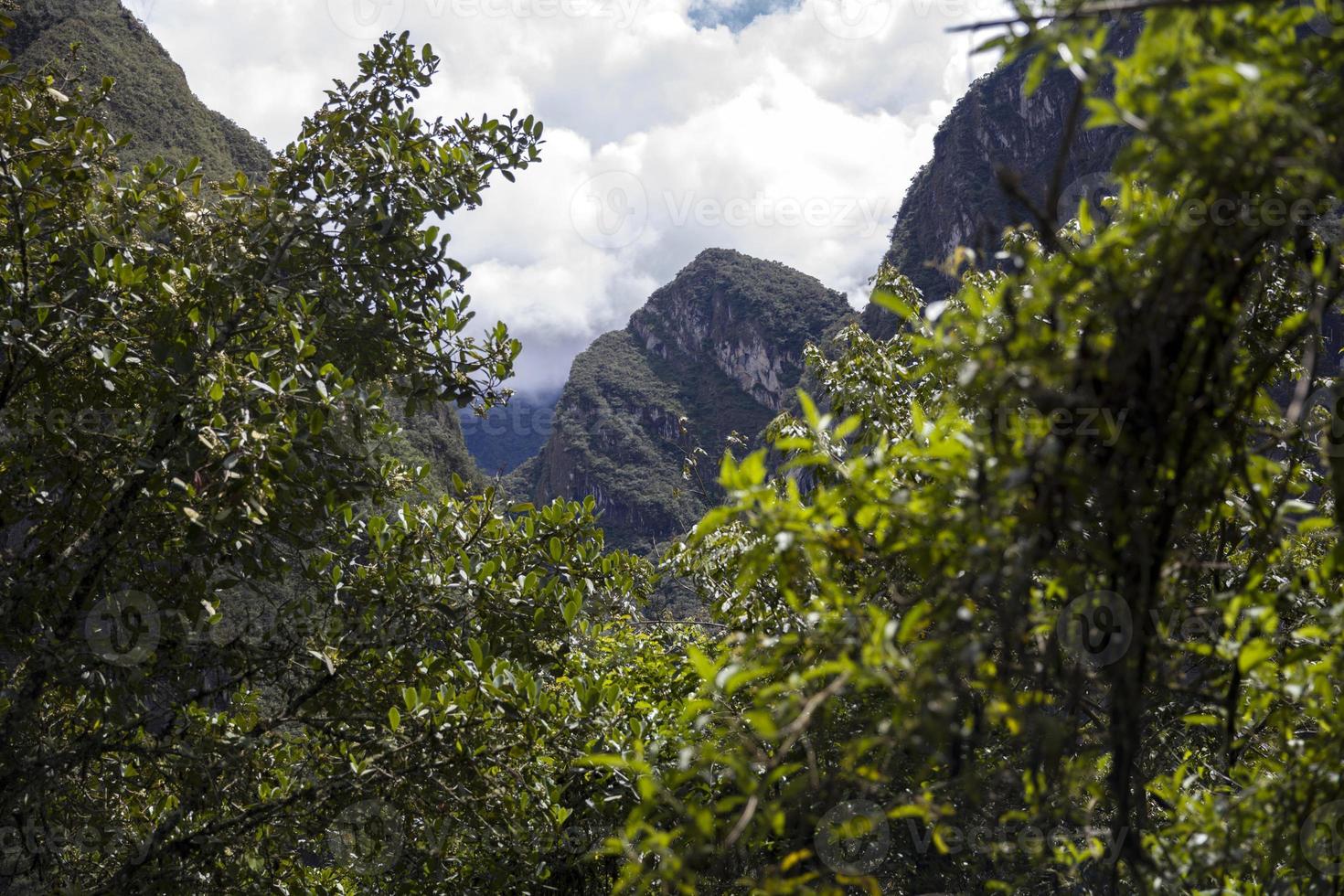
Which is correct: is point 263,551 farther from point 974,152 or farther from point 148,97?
point 974,152

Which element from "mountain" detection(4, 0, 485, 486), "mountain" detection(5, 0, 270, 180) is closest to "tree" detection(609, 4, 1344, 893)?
"mountain" detection(4, 0, 485, 486)

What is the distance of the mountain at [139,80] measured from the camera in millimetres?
57312

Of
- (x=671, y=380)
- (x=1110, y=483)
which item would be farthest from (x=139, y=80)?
(x=671, y=380)

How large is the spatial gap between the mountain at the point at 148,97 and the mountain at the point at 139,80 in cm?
7

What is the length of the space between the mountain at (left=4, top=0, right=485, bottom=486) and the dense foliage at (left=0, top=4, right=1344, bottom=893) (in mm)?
49789

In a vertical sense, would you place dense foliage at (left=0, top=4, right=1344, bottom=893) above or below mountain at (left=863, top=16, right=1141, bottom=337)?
below

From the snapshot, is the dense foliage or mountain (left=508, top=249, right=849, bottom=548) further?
mountain (left=508, top=249, right=849, bottom=548)

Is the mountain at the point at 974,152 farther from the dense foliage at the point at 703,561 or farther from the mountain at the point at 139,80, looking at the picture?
the dense foliage at the point at 703,561

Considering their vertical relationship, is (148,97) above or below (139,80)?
below

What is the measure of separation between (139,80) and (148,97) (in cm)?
262

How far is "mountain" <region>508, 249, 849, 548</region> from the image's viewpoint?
118m

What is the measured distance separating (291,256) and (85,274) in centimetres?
96

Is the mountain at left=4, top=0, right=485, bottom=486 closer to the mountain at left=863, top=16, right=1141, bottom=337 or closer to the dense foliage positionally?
the dense foliage

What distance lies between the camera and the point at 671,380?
140 metres
